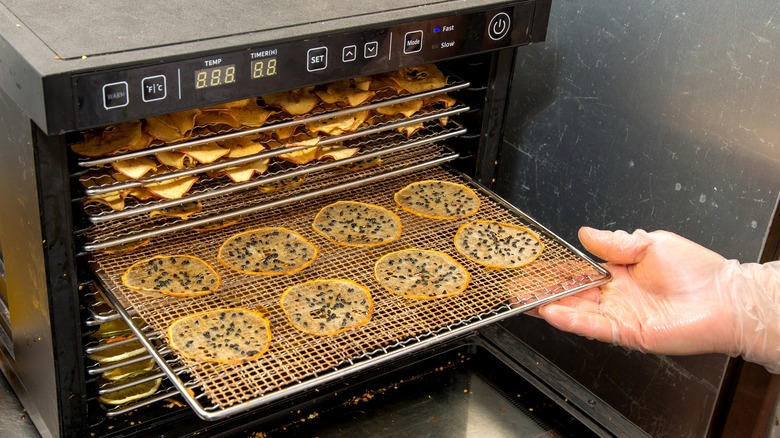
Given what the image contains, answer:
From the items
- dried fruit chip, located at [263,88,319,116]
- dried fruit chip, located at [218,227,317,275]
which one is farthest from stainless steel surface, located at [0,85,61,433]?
dried fruit chip, located at [263,88,319,116]

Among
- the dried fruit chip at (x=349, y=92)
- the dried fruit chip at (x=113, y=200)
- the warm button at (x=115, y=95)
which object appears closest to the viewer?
the warm button at (x=115, y=95)

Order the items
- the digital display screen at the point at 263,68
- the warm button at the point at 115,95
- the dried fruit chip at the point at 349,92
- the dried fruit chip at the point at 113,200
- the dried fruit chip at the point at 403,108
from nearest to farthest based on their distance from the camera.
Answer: the warm button at the point at 115,95 < the digital display screen at the point at 263,68 < the dried fruit chip at the point at 113,200 < the dried fruit chip at the point at 349,92 < the dried fruit chip at the point at 403,108

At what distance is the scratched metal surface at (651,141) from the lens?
163cm

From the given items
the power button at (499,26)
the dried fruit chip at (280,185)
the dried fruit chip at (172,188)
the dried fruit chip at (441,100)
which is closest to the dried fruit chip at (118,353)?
the dried fruit chip at (172,188)

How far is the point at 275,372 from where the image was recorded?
51.7 inches

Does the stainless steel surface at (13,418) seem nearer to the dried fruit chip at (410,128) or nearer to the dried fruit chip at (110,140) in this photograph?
the dried fruit chip at (110,140)

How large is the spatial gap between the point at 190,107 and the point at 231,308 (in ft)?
1.25

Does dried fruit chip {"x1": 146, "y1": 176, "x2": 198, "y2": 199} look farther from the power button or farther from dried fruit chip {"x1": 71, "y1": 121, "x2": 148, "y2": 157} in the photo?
the power button

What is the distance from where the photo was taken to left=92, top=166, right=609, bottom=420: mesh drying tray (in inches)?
51.1

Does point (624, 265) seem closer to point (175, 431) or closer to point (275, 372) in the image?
point (275, 372)

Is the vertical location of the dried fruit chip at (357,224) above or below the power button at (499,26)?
below

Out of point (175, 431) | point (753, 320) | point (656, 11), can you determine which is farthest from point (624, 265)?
point (175, 431)

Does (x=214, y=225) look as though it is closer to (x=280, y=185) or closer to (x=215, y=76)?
(x=280, y=185)

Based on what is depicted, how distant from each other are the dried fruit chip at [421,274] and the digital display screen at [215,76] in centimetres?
49
